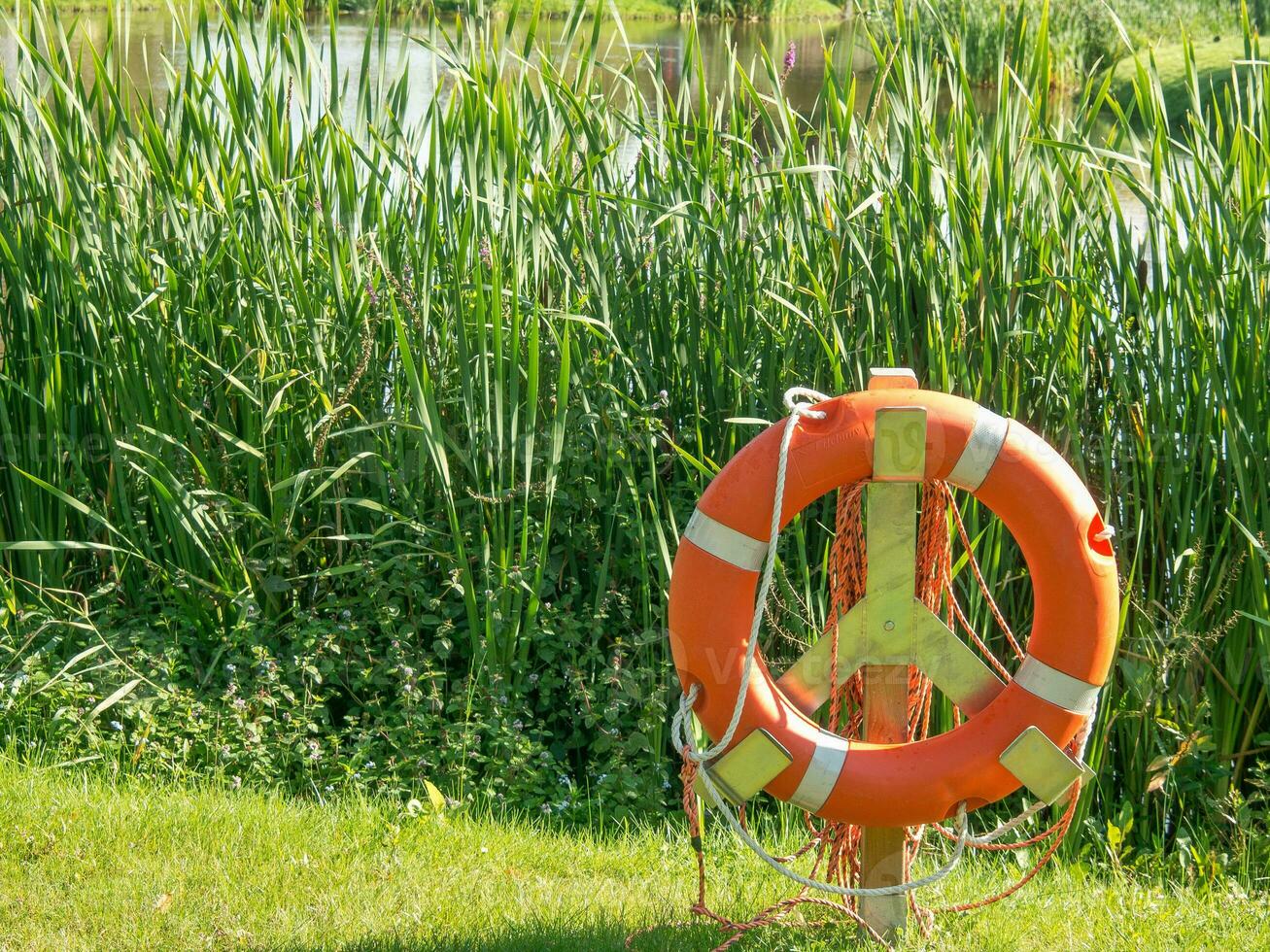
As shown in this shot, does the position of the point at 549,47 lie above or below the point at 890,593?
above

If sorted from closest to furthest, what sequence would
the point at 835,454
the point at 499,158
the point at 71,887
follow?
the point at 835,454 → the point at 71,887 → the point at 499,158

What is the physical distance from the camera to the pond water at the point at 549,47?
9.55 ft

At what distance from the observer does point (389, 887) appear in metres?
2.20

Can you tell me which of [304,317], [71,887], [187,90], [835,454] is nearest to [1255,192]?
[835,454]

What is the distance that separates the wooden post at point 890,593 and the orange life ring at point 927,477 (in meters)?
0.04

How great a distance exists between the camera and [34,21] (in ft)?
9.64

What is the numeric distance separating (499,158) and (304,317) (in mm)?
552

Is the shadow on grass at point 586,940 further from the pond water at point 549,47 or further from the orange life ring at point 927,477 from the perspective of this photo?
the pond water at point 549,47

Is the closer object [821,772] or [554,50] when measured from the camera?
[821,772]

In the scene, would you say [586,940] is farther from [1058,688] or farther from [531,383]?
[531,383]

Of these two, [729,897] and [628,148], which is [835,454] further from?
[628,148]

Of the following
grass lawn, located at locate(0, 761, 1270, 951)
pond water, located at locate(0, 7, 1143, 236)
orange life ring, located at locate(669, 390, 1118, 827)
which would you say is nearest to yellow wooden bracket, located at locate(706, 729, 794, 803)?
orange life ring, located at locate(669, 390, 1118, 827)

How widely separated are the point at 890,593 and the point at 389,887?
3.36 ft

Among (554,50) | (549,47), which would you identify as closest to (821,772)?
(549,47)
